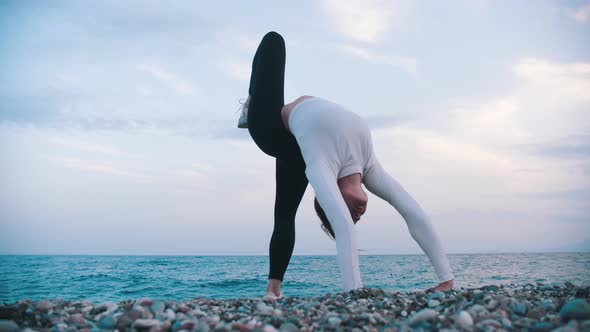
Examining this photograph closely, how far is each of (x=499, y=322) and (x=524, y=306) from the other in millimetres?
378

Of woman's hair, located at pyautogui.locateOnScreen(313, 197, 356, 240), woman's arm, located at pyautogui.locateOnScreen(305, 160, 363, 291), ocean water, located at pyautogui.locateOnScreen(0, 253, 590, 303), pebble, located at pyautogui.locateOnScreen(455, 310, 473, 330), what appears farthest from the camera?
ocean water, located at pyautogui.locateOnScreen(0, 253, 590, 303)

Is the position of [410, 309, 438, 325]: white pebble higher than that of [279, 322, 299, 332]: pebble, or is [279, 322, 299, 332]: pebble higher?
[410, 309, 438, 325]: white pebble

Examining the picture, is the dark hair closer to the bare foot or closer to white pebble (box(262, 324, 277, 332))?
the bare foot

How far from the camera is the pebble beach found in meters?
2.09

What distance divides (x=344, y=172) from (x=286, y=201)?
754 millimetres

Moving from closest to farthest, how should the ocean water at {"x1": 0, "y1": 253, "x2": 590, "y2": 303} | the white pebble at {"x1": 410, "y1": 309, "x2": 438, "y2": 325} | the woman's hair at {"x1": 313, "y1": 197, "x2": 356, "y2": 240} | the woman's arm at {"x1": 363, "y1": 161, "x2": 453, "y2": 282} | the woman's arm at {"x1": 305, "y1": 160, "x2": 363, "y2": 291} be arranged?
the white pebble at {"x1": 410, "y1": 309, "x2": 438, "y2": 325}, the woman's arm at {"x1": 305, "y1": 160, "x2": 363, "y2": 291}, the woman's arm at {"x1": 363, "y1": 161, "x2": 453, "y2": 282}, the woman's hair at {"x1": 313, "y1": 197, "x2": 356, "y2": 240}, the ocean water at {"x1": 0, "y1": 253, "x2": 590, "y2": 303}

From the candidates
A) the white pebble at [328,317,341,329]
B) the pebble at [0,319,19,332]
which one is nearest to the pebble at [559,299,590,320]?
the white pebble at [328,317,341,329]

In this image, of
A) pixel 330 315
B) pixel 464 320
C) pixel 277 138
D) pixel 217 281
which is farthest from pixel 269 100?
pixel 217 281

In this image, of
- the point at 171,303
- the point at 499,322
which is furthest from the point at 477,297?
the point at 171,303

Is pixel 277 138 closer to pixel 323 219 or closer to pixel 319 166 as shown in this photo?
pixel 319 166

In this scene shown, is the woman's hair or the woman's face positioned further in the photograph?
the woman's hair

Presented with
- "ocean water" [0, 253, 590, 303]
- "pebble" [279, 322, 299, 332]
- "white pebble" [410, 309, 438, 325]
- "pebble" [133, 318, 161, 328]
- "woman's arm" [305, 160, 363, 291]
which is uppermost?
"woman's arm" [305, 160, 363, 291]

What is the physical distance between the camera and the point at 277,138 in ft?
12.3

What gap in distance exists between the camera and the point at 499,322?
2104mm
